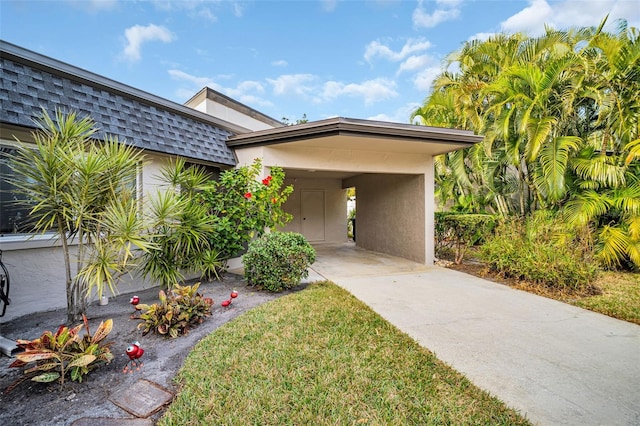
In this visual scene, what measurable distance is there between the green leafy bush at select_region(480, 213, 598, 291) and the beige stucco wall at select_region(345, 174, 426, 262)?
1887mm

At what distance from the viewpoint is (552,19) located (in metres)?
8.52

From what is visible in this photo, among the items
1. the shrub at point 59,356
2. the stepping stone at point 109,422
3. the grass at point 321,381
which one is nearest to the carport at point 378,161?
the grass at point 321,381

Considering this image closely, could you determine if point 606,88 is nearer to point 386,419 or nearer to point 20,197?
point 386,419

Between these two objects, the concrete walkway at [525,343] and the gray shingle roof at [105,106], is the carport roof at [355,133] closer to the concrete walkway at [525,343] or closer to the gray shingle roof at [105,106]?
the gray shingle roof at [105,106]

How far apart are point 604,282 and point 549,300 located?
219 cm

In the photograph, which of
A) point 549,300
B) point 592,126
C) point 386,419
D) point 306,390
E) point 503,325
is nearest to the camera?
point 386,419

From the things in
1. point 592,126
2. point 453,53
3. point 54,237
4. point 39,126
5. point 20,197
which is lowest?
point 54,237

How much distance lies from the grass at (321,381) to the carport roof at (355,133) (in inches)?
141

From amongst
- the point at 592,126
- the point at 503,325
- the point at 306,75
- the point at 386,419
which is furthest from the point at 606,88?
the point at 306,75

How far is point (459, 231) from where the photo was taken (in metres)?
7.67

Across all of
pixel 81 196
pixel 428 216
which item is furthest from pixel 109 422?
pixel 428 216

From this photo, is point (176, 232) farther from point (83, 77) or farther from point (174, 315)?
point (83, 77)

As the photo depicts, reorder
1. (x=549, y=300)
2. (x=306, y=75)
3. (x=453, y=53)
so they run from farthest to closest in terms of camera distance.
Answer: (x=306, y=75)
(x=453, y=53)
(x=549, y=300)

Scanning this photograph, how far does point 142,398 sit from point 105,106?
4.29 meters
